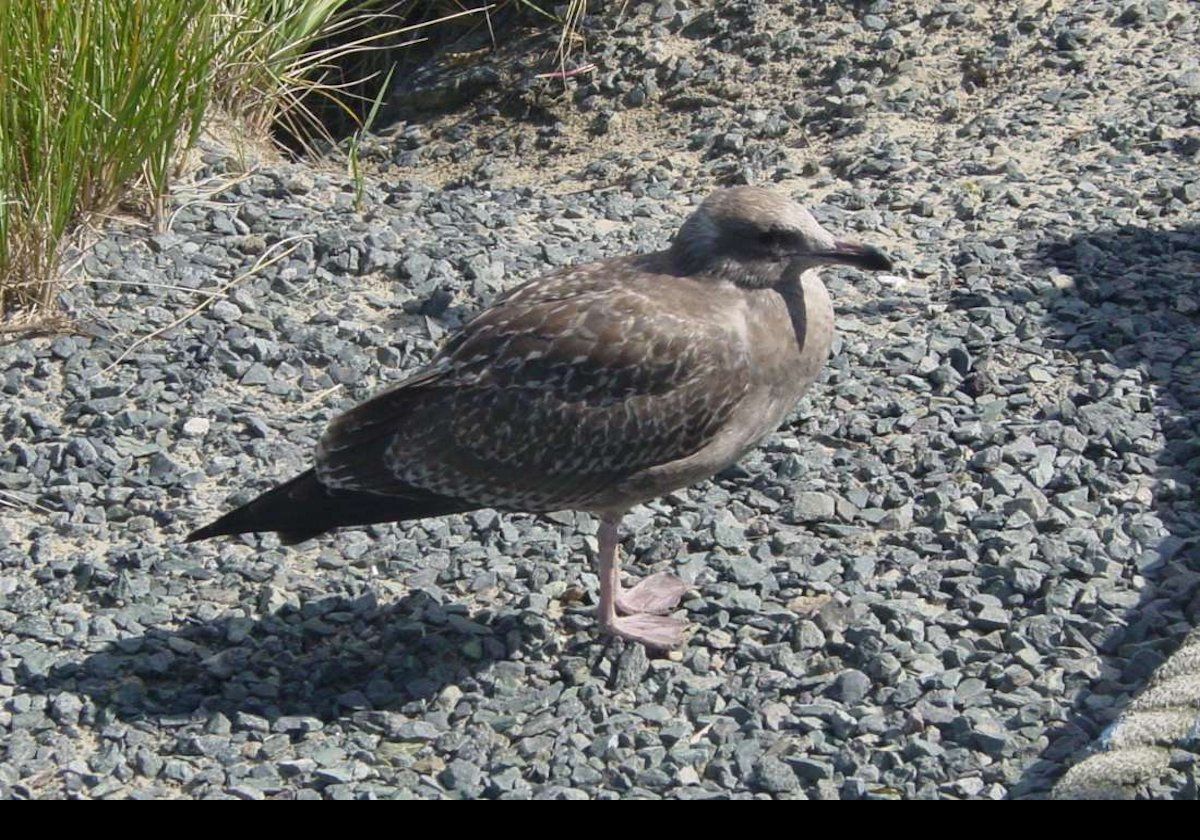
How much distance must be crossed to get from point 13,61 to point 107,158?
2.02 ft

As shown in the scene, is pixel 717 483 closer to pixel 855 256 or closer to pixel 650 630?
pixel 650 630

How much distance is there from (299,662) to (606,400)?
131cm

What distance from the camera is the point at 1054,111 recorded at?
838 centimetres

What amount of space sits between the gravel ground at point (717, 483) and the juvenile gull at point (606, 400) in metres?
0.46

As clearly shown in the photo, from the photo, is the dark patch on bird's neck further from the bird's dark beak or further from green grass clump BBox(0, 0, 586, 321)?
green grass clump BBox(0, 0, 586, 321)

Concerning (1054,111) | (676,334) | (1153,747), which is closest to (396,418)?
(676,334)

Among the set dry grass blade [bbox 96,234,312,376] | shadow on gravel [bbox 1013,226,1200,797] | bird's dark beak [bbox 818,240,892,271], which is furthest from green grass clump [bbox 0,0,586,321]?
shadow on gravel [bbox 1013,226,1200,797]

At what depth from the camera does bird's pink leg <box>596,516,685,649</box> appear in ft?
16.9

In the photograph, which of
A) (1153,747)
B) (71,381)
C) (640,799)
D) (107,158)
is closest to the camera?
(1153,747)

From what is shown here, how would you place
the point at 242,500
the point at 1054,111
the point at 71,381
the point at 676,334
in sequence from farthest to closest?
the point at 1054,111, the point at 71,381, the point at 242,500, the point at 676,334

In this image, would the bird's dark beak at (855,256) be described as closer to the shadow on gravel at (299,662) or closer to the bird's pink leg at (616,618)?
the bird's pink leg at (616,618)

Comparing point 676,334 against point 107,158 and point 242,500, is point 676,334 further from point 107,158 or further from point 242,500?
point 107,158

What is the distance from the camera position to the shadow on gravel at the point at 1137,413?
485 cm

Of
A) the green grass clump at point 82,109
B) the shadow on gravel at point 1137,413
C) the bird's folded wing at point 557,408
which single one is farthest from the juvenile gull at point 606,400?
the green grass clump at point 82,109
